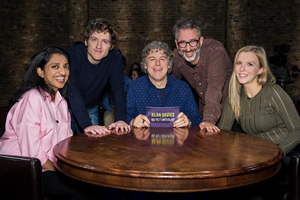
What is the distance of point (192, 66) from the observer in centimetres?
299

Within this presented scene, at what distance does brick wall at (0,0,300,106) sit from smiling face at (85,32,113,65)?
21.2ft

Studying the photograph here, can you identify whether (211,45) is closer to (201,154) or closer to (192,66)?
(192,66)

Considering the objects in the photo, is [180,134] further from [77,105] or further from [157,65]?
[77,105]

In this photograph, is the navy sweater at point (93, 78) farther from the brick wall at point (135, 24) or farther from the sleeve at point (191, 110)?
the brick wall at point (135, 24)

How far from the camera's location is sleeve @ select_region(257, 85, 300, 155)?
7.06 ft

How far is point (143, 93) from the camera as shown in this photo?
262 cm

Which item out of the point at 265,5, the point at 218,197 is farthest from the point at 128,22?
the point at 218,197

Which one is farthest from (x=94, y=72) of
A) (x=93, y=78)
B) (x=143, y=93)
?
(x=143, y=93)

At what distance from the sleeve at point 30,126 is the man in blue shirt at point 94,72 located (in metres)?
0.51

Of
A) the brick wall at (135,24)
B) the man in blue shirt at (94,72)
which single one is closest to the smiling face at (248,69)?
the man in blue shirt at (94,72)

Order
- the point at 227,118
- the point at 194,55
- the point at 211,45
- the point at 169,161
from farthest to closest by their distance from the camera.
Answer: the point at 211,45 < the point at 194,55 < the point at 227,118 < the point at 169,161

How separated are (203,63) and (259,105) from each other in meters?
0.76

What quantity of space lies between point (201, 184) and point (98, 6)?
856cm

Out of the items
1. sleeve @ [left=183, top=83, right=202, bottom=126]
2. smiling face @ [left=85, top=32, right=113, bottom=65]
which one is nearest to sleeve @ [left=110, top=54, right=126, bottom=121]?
smiling face @ [left=85, top=32, right=113, bottom=65]
